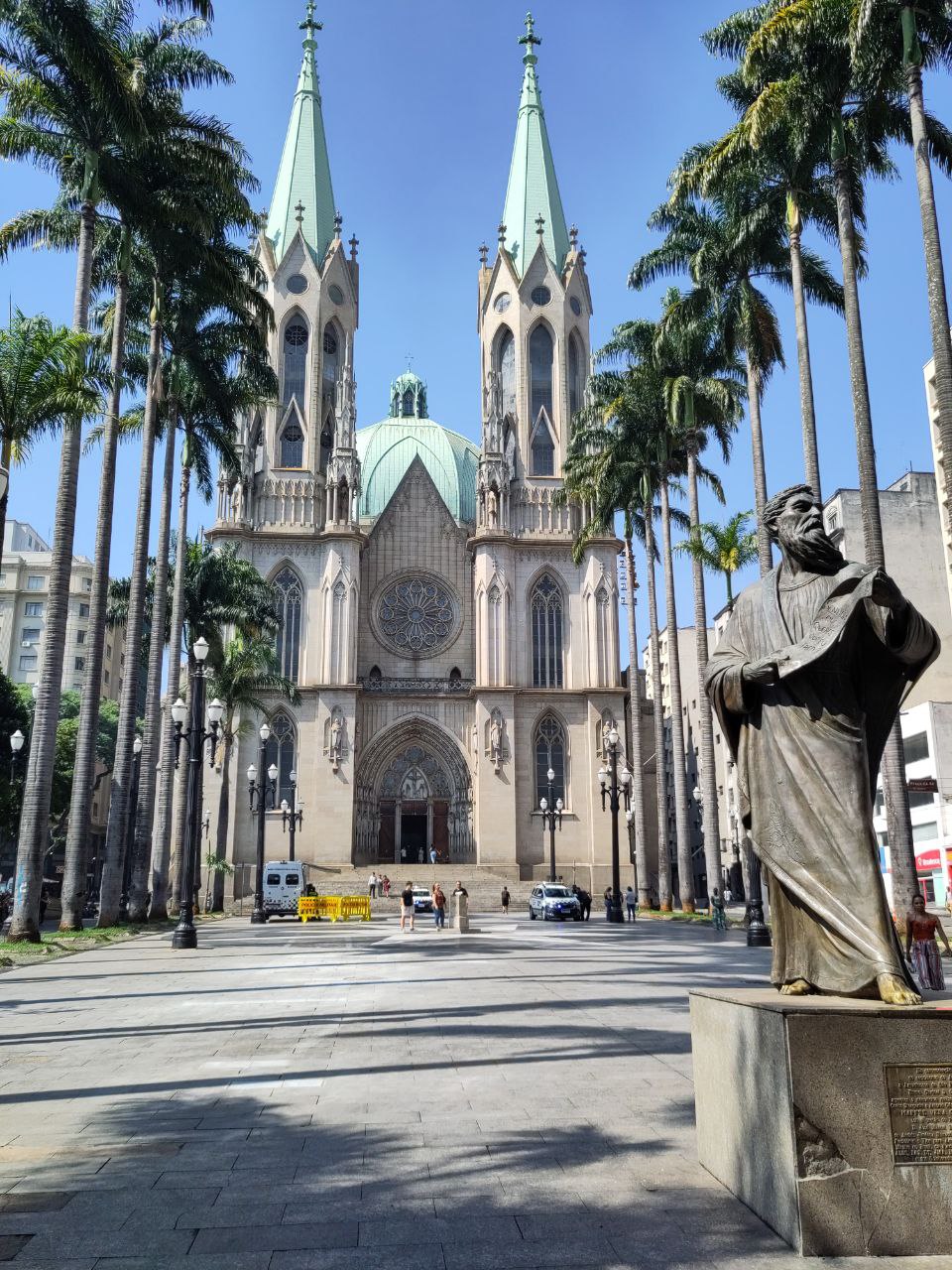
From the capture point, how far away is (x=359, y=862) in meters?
46.5

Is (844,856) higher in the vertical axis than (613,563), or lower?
lower

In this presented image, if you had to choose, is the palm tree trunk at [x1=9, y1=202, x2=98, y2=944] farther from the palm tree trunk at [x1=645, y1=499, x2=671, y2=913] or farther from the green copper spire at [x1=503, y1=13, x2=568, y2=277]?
the green copper spire at [x1=503, y1=13, x2=568, y2=277]

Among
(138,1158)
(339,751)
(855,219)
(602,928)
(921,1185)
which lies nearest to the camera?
(921,1185)

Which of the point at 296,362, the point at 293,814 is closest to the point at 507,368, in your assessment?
the point at 296,362

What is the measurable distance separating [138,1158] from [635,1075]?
3.54 metres

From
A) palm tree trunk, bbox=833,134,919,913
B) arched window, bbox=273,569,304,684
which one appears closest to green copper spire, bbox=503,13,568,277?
arched window, bbox=273,569,304,684

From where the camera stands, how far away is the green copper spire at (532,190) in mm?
54344

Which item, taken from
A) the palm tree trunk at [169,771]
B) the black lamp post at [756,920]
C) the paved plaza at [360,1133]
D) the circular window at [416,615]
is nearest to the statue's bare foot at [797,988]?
the paved plaza at [360,1133]

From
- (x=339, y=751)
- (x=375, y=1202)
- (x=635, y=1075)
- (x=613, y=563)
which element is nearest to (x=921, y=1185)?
(x=375, y=1202)

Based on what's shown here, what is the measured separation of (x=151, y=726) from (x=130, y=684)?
5.82ft

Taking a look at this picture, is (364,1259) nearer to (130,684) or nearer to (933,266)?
(933,266)

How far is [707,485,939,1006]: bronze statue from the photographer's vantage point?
168 inches

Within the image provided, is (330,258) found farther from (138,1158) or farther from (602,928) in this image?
(138,1158)

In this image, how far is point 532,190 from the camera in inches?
2205
